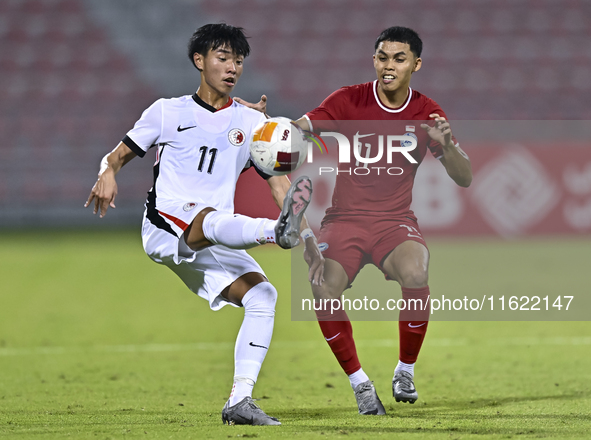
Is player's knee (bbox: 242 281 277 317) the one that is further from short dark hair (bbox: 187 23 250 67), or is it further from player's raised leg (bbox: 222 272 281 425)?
short dark hair (bbox: 187 23 250 67)

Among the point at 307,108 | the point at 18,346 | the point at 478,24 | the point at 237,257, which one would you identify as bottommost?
the point at 18,346

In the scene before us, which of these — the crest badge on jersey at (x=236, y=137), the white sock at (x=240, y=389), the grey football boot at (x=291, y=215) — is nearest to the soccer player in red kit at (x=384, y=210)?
the crest badge on jersey at (x=236, y=137)

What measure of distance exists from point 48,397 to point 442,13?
49.4ft

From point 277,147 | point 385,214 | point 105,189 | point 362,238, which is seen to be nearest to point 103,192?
point 105,189

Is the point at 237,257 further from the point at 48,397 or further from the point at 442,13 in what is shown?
the point at 442,13

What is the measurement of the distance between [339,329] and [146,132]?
1.53 meters

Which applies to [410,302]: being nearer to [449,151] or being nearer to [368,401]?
[368,401]

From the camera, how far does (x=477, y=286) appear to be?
32.2 ft

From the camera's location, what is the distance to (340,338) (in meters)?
4.52

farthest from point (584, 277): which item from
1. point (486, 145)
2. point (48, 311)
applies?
point (48, 311)

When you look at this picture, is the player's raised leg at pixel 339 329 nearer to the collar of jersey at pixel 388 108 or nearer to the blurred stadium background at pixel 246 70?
the collar of jersey at pixel 388 108

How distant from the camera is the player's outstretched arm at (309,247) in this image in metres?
4.35

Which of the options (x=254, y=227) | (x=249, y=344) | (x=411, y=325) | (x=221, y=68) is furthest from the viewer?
(x=411, y=325)

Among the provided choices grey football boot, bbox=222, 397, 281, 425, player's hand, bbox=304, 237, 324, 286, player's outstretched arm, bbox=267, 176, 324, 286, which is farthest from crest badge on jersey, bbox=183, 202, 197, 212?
grey football boot, bbox=222, 397, 281, 425
